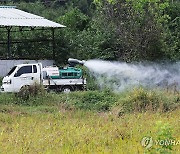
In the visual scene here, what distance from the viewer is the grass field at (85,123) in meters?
10.3

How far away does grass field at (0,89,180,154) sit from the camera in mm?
10328

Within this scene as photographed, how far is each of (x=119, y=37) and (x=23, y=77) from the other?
7.37 metres

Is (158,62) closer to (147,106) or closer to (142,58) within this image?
(142,58)

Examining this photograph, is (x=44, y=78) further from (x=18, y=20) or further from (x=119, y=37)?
(x=119, y=37)

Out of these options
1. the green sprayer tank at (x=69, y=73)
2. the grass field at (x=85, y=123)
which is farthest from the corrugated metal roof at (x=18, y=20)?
the grass field at (x=85, y=123)

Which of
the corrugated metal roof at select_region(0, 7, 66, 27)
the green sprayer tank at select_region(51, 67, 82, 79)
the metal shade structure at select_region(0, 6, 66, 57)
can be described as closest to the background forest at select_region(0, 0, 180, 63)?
the metal shade structure at select_region(0, 6, 66, 57)

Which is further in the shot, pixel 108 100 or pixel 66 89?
pixel 66 89

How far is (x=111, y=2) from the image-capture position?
92.3 ft

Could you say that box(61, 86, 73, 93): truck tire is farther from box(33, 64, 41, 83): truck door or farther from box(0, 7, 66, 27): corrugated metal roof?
box(0, 7, 66, 27): corrugated metal roof

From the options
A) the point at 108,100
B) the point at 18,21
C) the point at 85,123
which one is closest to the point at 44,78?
the point at 108,100

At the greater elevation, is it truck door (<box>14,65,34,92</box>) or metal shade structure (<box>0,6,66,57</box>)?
metal shade structure (<box>0,6,66,57</box>)

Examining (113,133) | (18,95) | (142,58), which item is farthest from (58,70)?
(113,133)

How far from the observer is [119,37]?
27891 millimetres

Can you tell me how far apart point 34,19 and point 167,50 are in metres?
7.37
